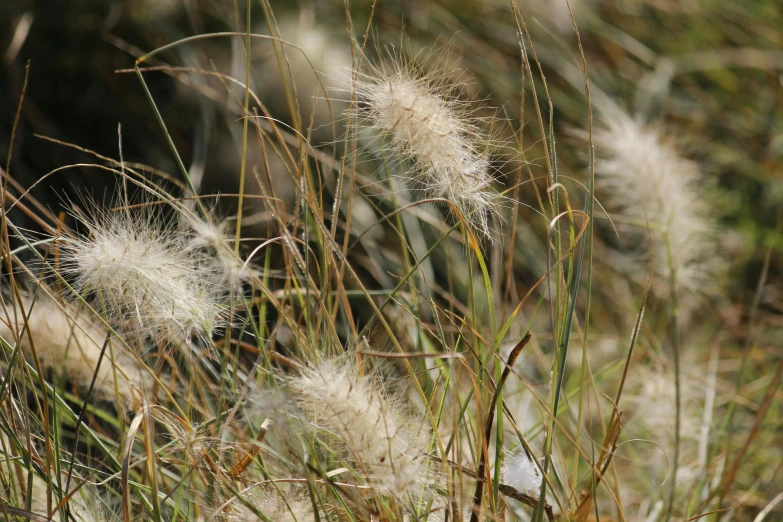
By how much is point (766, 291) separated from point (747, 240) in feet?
0.43

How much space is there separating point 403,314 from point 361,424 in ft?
1.16

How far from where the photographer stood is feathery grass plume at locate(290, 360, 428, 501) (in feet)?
1.85

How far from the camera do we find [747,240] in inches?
68.2

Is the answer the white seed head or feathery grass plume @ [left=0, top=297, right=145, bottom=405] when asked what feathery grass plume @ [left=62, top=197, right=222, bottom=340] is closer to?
feathery grass plume @ [left=0, top=297, right=145, bottom=405]

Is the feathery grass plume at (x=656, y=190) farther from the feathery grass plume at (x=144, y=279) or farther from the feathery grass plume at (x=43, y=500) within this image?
the feathery grass plume at (x=43, y=500)

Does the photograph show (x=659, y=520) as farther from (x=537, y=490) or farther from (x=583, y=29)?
(x=583, y=29)

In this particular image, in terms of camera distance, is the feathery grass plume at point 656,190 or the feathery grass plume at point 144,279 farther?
the feathery grass plume at point 656,190

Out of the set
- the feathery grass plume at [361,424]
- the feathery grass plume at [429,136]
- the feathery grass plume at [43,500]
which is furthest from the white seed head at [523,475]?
the feathery grass plume at [43,500]

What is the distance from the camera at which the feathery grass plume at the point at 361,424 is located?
0.56 meters

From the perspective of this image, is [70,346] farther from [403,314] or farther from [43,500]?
[403,314]

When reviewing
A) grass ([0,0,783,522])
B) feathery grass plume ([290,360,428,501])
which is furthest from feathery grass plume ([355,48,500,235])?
feathery grass plume ([290,360,428,501])

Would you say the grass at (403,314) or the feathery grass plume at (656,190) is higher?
the feathery grass plume at (656,190)

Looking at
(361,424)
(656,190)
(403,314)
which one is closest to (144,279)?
(361,424)

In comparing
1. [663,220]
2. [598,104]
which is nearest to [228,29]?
[598,104]
